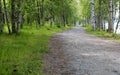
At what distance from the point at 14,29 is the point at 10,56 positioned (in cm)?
989

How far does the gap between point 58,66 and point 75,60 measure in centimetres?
128

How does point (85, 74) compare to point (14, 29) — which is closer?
point (85, 74)

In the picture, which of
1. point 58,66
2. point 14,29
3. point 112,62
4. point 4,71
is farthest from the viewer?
point 14,29

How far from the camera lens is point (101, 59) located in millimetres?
10688

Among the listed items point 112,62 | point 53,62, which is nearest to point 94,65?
point 112,62

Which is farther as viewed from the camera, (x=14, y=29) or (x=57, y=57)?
(x=14, y=29)

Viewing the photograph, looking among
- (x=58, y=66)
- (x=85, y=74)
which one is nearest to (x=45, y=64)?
(x=58, y=66)

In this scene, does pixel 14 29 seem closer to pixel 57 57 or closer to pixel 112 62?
pixel 57 57

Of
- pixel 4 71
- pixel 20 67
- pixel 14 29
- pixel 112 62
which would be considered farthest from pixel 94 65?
pixel 14 29

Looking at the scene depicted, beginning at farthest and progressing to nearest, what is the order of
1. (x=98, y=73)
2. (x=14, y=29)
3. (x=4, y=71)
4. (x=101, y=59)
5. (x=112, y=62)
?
(x=14, y=29) → (x=101, y=59) → (x=112, y=62) → (x=98, y=73) → (x=4, y=71)

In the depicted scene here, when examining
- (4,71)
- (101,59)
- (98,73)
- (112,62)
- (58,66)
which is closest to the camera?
(4,71)

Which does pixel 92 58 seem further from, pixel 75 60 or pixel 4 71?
pixel 4 71

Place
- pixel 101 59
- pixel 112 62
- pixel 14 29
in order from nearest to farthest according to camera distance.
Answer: pixel 112 62, pixel 101 59, pixel 14 29

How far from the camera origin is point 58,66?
30.7 feet
